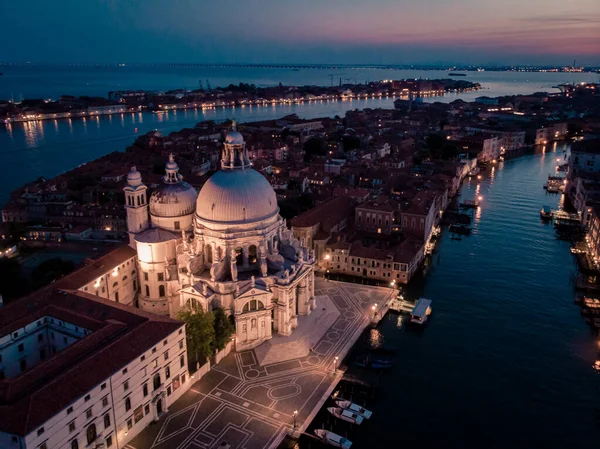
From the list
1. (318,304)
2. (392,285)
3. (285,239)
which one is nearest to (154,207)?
(285,239)

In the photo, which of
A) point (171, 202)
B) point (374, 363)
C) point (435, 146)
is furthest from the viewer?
point (435, 146)

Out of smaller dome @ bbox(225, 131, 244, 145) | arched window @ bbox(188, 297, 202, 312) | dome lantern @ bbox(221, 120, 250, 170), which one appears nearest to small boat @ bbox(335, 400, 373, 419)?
arched window @ bbox(188, 297, 202, 312)

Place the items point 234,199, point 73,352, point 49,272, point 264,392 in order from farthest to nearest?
point 49,272, point 234,199, point 264,392, point 73,352

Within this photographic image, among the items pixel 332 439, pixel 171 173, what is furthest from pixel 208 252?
pixel 332 439

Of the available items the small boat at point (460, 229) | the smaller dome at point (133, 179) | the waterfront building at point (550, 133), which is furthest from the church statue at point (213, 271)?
the waterfront building at point (550, 133)

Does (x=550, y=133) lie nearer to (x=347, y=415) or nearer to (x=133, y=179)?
(x=133, y=179)

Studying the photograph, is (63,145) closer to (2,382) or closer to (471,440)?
(2,382)

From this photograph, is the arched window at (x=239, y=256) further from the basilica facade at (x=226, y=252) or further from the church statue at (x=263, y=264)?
the church statue at (x=263, y=264)
